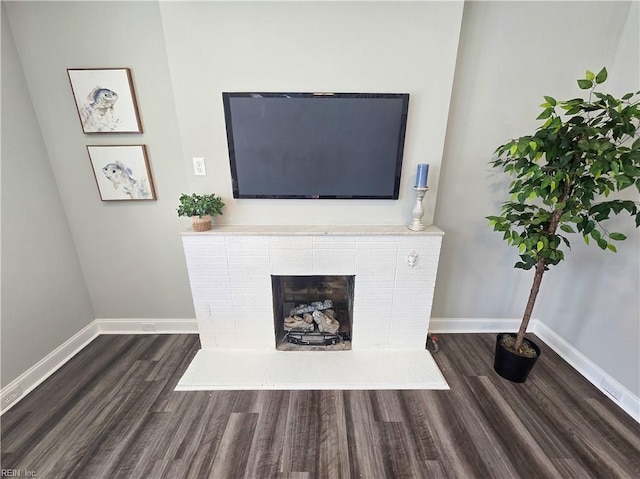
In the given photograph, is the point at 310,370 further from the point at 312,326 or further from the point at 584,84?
the point at 584,84

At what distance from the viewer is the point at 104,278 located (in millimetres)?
2061

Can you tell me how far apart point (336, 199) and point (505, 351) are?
1.53 m

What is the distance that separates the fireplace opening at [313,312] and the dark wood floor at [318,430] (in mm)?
427

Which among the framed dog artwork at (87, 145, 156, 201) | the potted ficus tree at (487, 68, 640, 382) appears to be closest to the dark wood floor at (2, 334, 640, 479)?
the potted ficus tree at (487, 68, 640, 382)

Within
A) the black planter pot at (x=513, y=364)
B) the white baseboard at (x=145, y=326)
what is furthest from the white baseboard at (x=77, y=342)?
the black planter pot at (x=513, y=364)

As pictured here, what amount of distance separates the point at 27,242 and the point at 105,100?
106 centimetres

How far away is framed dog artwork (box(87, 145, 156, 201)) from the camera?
5.79 ft

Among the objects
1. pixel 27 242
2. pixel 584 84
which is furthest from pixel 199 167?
pixel 584 84

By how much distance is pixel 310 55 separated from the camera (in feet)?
5.09

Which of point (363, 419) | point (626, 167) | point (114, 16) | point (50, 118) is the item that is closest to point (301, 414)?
point (363, 419)

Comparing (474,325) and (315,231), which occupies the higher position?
(315,231)

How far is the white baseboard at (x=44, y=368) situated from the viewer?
1544mm

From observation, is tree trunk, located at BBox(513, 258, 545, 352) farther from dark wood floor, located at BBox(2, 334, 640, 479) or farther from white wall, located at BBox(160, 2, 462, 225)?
white wall, located at BBox(160, 2, 462, 225)

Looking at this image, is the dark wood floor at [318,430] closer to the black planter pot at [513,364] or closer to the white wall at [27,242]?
the black planter pot at [513,364]
